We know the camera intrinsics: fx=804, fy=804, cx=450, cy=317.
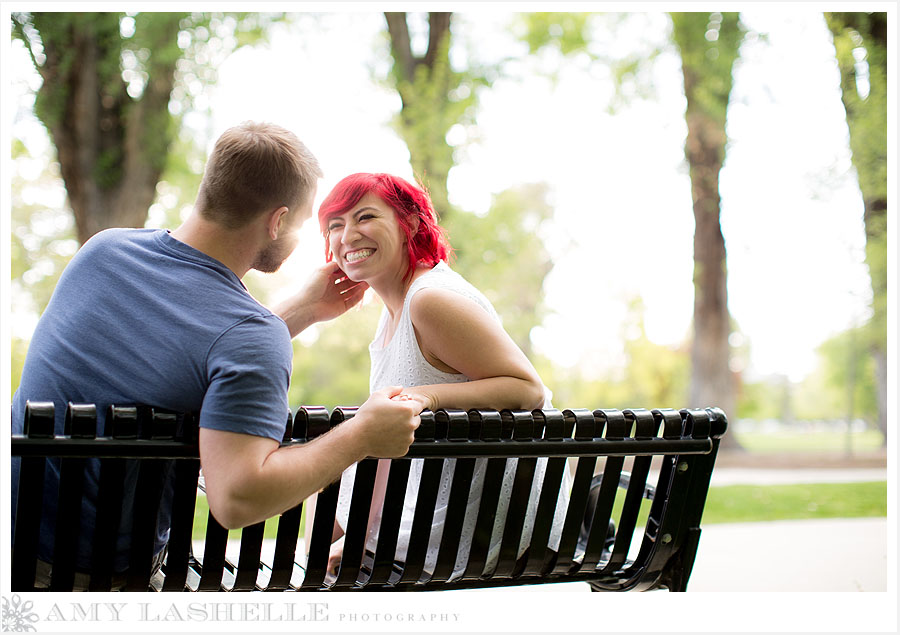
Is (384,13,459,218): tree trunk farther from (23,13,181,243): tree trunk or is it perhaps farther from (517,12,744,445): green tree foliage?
(23,13,181,243): tree trunk

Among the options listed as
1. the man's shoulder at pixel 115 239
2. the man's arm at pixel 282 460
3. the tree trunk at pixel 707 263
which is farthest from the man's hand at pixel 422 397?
the tree trunk at pixel 707 263

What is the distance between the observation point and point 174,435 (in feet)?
5.38

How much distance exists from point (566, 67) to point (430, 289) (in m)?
12.8

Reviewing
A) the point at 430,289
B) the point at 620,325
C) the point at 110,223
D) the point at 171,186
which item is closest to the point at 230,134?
the point at 430,289

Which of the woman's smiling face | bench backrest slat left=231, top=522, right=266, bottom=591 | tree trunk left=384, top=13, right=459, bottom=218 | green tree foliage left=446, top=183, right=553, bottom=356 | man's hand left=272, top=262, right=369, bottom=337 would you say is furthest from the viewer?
green tree foliage left=446, top=183, right=553, bottom=356

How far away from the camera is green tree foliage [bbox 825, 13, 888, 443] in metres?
11.8

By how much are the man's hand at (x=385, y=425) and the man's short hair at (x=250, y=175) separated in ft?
1.73

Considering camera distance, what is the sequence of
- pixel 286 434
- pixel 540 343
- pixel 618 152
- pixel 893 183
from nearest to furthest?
pixel 286 434, pixel 893 183, pixel 618 152, pixel 540 343

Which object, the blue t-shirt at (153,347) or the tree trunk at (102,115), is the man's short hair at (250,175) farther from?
the tree trunk at (102,115)

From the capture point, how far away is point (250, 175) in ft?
6.01

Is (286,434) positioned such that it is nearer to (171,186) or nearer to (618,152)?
(171,186)

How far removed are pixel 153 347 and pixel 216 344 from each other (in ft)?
0.50

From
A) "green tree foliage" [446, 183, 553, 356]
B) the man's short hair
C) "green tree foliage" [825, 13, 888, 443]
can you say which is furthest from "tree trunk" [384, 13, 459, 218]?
the man's short hair

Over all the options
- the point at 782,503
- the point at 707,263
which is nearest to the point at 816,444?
the point at 707,263
